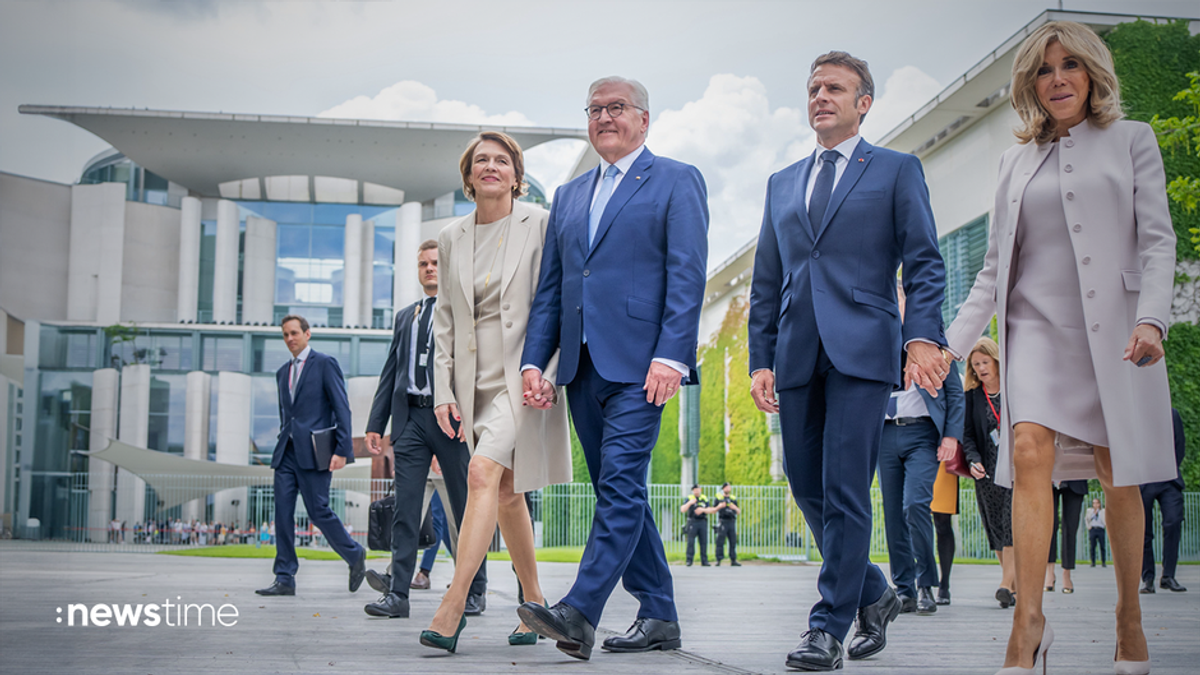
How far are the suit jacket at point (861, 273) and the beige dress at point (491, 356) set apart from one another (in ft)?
3.64

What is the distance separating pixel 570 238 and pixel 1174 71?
19.7m

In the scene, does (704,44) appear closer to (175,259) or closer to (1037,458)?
(1037,458)

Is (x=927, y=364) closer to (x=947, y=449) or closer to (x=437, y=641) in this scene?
(x=437, y=641)

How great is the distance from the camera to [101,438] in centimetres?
4025

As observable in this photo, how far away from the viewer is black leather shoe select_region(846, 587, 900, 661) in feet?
12.3

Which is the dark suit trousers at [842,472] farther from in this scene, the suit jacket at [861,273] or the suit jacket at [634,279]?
the suit jacket at [634,279]

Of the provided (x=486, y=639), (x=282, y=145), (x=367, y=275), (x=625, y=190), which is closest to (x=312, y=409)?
(x=486, y=639)

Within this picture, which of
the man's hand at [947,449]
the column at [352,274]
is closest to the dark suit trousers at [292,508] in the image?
the man's hand at [947,449]

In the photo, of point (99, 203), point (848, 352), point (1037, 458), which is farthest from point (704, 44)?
point (99, 203)

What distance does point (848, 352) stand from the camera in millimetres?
3600

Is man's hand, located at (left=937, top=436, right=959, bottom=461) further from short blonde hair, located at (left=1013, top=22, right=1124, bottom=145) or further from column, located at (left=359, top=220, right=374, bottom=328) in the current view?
column, located at (left=359, top=220, right=374, bottom=328)

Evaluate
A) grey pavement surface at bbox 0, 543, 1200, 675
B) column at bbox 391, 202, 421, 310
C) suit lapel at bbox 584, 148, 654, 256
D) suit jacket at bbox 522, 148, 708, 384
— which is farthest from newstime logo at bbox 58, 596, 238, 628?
column at bbox 391, 202, 421, 310

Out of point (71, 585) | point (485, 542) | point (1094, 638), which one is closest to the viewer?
point (485, 542)

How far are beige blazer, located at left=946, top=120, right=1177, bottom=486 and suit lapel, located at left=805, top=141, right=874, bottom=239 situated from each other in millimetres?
559
